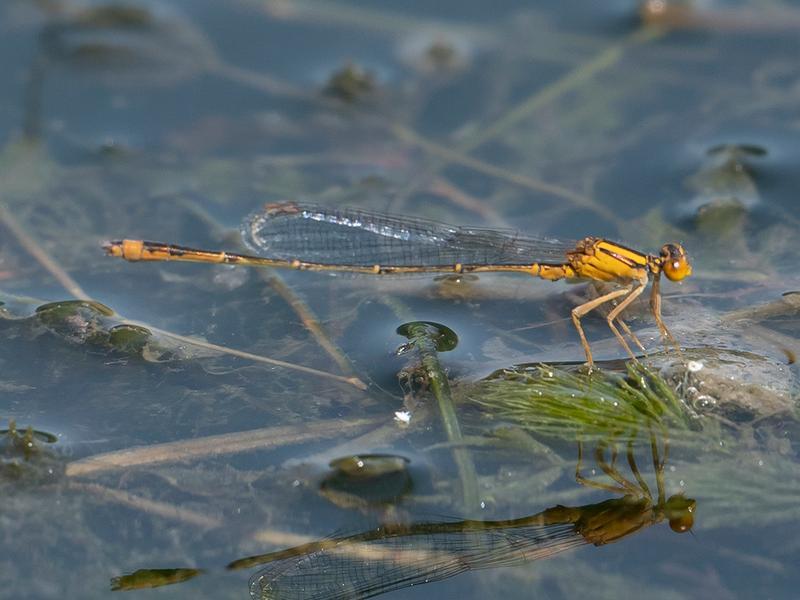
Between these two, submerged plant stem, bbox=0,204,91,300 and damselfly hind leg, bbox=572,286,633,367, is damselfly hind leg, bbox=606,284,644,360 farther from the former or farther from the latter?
submerged plant stem, bbox=0,204,91,300

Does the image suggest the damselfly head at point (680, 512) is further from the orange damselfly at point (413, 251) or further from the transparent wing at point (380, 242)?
the transparent wing at point (380, 242)

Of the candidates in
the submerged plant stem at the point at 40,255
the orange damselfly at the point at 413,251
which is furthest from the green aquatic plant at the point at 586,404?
the submerged plant stem at the point at 40,255

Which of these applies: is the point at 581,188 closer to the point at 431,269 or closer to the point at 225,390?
the point at 431,269

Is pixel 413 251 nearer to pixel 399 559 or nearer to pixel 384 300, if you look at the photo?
pixel 384 300

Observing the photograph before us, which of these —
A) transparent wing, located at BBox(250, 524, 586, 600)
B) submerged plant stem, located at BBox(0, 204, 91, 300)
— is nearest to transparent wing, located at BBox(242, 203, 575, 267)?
submerged plant stem, located at BBox(0, 204, 91, 300)

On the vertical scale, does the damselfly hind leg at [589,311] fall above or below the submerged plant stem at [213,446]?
above

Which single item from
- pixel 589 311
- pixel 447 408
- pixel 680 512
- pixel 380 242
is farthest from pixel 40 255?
pixel 680 512

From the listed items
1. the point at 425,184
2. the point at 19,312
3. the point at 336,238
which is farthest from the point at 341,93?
the point at 19,312

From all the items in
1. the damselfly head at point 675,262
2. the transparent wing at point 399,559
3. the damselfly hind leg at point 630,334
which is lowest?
the transparent wing at point 399,559
